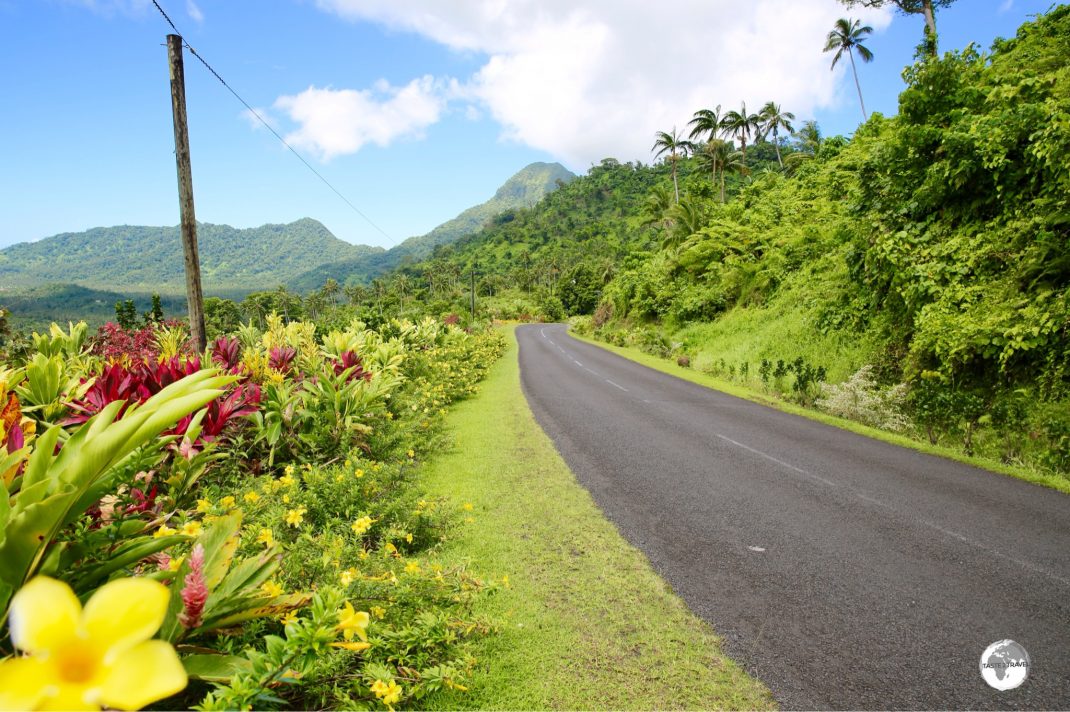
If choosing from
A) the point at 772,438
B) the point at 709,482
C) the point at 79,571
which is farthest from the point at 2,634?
the point at 772,438

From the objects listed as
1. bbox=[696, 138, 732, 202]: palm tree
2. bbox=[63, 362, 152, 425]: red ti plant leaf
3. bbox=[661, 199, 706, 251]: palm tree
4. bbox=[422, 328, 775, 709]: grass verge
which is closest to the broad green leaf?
bbox=[422, 328, 775, 709]: grass verge

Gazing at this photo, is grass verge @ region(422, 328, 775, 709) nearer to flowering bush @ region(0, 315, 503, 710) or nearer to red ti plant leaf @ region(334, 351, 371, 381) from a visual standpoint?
flowering bush @ region(0, 315, 503, 710)

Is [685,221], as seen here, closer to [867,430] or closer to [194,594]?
[867,430]

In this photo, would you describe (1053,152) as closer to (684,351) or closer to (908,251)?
(908,251)

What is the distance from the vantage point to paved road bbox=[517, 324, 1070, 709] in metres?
2.97

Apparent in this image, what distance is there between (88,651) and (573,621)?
3.24m

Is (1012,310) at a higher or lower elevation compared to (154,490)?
higher

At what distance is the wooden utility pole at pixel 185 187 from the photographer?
596cm

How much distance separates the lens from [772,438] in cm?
815

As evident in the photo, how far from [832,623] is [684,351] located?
18446 millimetres

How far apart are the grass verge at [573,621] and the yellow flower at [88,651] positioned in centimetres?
239

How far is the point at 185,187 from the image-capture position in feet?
20.1

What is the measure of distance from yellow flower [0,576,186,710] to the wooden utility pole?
6.54 m

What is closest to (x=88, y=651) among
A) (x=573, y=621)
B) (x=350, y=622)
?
(x=350, y=622)
